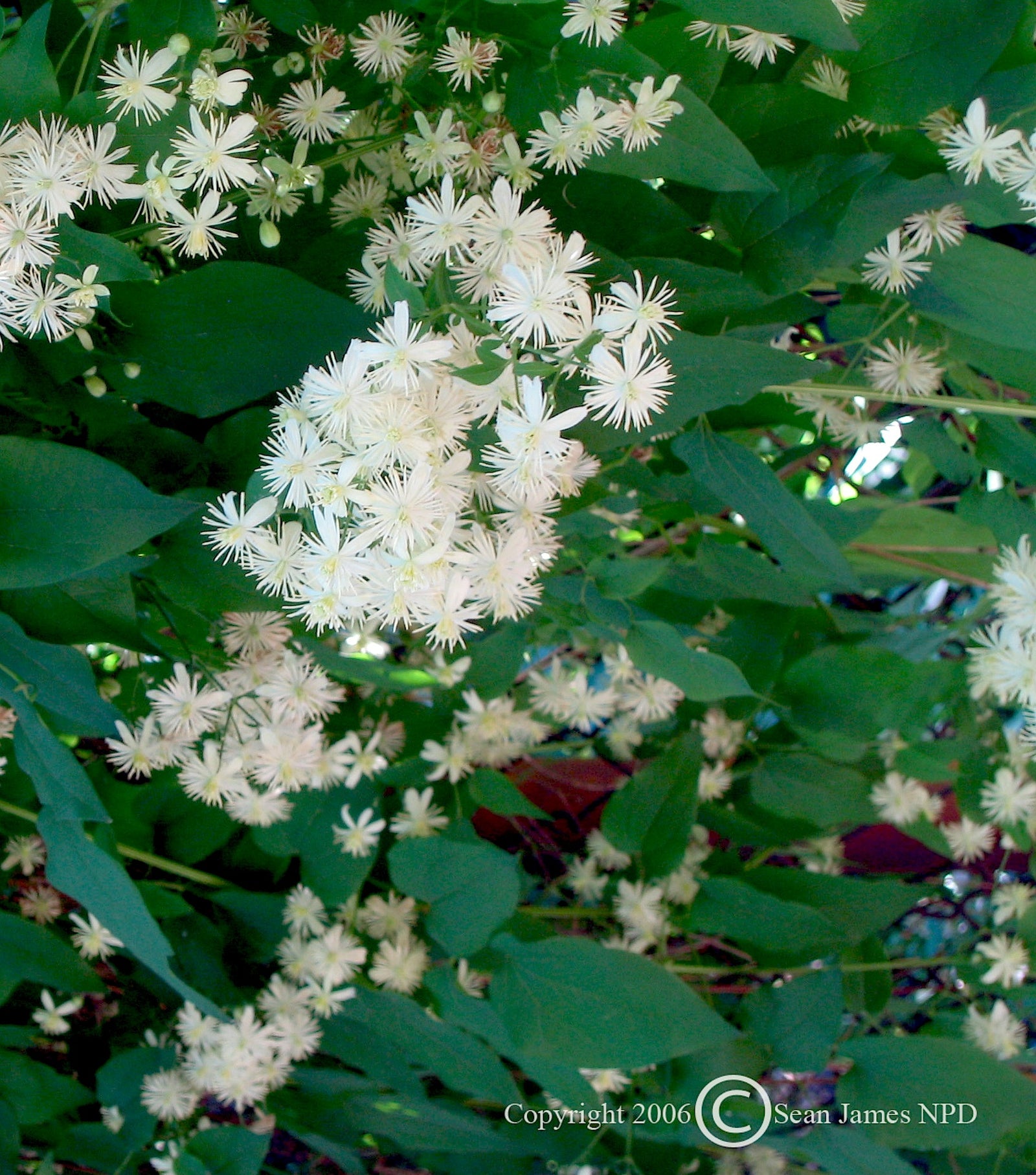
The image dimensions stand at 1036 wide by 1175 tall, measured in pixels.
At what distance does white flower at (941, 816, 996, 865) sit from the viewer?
1029 mm

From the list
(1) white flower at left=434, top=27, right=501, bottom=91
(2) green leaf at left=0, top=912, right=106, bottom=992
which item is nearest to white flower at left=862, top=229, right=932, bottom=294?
(1) white flower at left=434, top=27, right=501, bottom=91

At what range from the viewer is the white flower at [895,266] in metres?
0.54

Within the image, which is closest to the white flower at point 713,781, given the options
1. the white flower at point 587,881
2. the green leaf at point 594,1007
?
the white flower at point 587,881

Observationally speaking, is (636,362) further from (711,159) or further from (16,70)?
(16,70)

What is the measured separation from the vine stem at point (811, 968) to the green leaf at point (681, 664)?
360mm

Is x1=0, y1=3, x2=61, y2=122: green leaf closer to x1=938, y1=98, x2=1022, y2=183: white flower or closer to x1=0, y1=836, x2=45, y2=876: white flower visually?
x1=938, y1=98, x2=1022, y2=183: white flower

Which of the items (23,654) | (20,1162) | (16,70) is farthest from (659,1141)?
(16,70)

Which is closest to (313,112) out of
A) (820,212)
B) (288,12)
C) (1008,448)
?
(288,12)

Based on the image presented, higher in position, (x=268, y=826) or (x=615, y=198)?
(x=615, y=198)

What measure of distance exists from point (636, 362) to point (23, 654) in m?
0.36

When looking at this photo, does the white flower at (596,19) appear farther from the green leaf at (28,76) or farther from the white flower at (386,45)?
the green leaf at (28,76)

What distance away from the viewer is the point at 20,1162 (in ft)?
2.82

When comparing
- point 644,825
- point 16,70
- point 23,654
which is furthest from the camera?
point 644,825

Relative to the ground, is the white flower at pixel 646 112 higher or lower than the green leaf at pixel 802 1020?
higher
